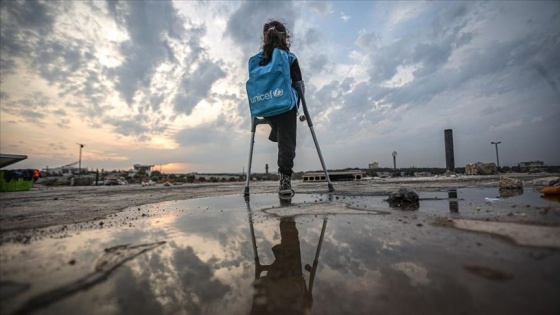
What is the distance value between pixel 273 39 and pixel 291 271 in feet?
10.5

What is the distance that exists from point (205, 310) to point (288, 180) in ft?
9.11

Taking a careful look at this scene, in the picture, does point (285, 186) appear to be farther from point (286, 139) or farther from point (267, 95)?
point (267, 95)

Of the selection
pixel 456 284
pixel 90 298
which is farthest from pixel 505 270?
pixel 90 298

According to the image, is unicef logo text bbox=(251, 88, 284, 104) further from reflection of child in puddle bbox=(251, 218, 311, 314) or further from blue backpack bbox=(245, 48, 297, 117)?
reflection of child in puddle bbox=(251, 218, 311, 314)

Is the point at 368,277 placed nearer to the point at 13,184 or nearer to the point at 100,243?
the point at 100,243

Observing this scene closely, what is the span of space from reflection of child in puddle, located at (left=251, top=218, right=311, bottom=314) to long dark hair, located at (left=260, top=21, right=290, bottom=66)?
2930 millimetres

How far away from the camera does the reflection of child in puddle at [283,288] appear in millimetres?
628

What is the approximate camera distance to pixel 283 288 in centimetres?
72

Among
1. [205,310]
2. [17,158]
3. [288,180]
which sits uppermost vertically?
[17,158]

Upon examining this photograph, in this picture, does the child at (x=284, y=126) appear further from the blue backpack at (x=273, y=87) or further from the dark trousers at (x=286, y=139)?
the blue backpack at (x=273, y=87)

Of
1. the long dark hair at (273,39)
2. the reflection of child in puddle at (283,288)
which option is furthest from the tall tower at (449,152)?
the reflection of child in puddle at (283,288)

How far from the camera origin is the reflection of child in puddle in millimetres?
628

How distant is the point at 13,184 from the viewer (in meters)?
8.00

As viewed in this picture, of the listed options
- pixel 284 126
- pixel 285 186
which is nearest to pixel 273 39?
pixel 284 126
